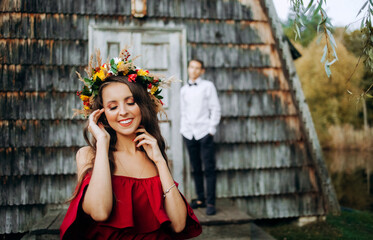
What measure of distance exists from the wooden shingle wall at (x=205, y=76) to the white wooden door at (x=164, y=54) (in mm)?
126

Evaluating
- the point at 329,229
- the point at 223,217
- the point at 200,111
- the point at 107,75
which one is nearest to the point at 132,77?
the point at 107,75

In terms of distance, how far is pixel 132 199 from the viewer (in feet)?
5.60

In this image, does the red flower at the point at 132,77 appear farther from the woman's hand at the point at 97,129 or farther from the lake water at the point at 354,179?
the lake water at the point at 354,179

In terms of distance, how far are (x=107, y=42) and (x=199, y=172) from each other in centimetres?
205

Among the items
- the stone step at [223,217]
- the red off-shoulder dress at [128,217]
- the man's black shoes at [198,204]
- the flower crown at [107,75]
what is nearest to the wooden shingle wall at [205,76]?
the man's black shoes at [198,204]

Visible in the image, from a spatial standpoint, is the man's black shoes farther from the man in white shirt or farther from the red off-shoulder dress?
the red off-shoulder dress

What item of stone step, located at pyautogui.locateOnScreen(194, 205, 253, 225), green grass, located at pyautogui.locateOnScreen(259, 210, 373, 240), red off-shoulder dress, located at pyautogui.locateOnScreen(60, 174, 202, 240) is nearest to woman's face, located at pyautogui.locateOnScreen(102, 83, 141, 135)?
red off-shoulder dress, located at pyautogui.locateOnScreen(60, 174, 202, 240)

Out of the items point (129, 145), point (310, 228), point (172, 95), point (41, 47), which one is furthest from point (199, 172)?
point (41, 47)

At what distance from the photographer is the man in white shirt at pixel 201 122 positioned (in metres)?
3.83

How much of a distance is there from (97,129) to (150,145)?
0.99ft

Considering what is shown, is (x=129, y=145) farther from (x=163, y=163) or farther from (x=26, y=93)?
(x=26, y=93)

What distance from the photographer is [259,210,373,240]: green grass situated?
416 cm

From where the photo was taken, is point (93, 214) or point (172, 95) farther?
point (172, 95)

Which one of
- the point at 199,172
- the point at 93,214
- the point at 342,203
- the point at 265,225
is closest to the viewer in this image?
the point at 93,214
